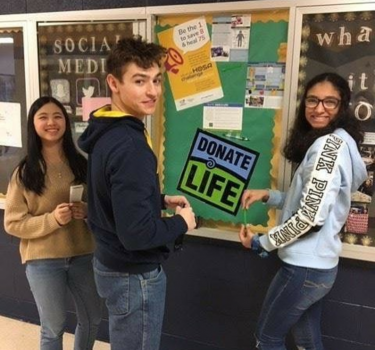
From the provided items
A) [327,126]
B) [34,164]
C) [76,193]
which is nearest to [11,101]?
[34,164]

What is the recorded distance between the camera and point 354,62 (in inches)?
69.8

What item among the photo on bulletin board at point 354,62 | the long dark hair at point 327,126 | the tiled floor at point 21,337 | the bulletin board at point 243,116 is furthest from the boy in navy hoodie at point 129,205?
the tiled floor at point 21,337

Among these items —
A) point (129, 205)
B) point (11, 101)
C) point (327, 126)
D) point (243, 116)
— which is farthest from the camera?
point (11, 101)

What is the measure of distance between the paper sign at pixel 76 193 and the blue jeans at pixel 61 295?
26 centimetres

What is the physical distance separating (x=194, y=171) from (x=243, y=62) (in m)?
0.54

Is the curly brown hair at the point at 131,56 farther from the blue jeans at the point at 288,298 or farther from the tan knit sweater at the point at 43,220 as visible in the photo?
the blue jeans at the point at 288,298

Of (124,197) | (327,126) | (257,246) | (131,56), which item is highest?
(131,56)

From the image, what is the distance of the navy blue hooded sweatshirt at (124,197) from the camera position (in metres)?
1.23

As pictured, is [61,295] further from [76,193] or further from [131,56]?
[131,56]

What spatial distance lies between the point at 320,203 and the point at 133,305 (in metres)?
0.68

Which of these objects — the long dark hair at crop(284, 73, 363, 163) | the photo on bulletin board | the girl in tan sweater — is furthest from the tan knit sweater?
the photo on bulletin board

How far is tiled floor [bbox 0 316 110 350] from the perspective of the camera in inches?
95.5

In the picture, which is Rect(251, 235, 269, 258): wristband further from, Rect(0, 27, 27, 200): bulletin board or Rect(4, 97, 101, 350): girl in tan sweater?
Rect(0, 27, 27, 200): bulletin board

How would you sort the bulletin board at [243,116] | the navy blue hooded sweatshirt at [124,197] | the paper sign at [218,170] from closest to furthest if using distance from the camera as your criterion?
the navy blue hooded sweatshirt at [124,197], the bulletin board at [243,116], the paper sign at [218,170]
